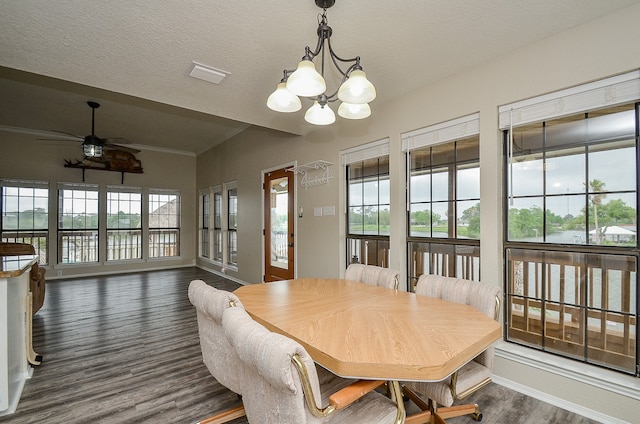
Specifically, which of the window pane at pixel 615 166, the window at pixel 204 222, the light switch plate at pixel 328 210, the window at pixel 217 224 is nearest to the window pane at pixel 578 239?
the window pane at pixel 615 166

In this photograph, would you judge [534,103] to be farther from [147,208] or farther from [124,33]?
[147,208]

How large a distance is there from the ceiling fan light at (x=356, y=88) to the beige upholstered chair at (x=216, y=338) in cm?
128

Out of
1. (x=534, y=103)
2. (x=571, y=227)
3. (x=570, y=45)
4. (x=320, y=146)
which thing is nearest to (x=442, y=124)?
(x=534, y=103)

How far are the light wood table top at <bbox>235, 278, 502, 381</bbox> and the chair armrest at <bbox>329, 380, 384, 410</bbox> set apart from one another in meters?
0.07

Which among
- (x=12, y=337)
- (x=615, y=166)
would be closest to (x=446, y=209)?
(x=615, y=166)

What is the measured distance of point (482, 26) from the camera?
6.66 feet

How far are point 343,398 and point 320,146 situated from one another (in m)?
3.47

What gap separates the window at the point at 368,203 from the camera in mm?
3426

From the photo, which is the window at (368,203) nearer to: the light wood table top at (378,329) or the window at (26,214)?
the light wood table top at (378,329)

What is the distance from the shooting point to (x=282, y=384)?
36.8 inches

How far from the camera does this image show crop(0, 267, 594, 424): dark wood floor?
6.46 feet

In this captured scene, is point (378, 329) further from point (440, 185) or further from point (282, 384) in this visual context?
point (440, 185)

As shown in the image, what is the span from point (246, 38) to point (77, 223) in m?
6.78

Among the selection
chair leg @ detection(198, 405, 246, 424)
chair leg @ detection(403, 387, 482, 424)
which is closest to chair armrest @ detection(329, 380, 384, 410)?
chair leg @ detection(403, 387, 482, 424)
